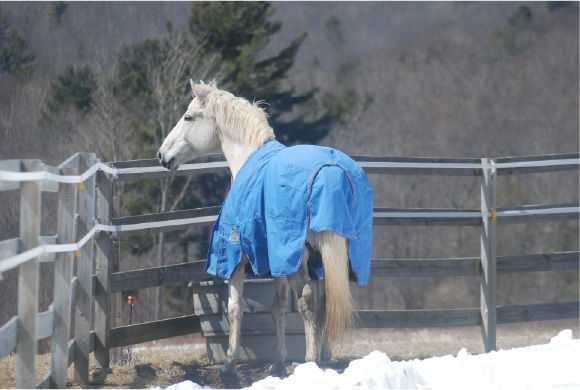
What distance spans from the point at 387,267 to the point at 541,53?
33178 millimetres

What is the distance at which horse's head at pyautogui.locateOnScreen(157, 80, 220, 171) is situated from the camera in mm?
4906

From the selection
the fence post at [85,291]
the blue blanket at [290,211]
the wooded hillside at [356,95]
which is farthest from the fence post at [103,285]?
the wooded hillside at [356,95]

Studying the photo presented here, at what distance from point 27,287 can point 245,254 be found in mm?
1761

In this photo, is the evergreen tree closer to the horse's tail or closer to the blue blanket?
the blue blanket

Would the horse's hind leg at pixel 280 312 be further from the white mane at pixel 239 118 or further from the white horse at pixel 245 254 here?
the white mane at pixel 239 118

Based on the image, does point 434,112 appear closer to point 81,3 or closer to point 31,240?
point 81,3

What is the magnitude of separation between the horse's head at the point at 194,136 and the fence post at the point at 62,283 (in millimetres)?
1587

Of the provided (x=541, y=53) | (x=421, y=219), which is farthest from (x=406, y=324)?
(x=541, y=53)

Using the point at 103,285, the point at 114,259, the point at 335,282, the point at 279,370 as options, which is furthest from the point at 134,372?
the point at 335,282

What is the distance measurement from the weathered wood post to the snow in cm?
69

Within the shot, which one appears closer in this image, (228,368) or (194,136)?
(228,368)

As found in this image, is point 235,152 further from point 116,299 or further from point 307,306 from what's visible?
point 116,299

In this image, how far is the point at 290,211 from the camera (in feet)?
12.8

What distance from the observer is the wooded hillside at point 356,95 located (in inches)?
516
